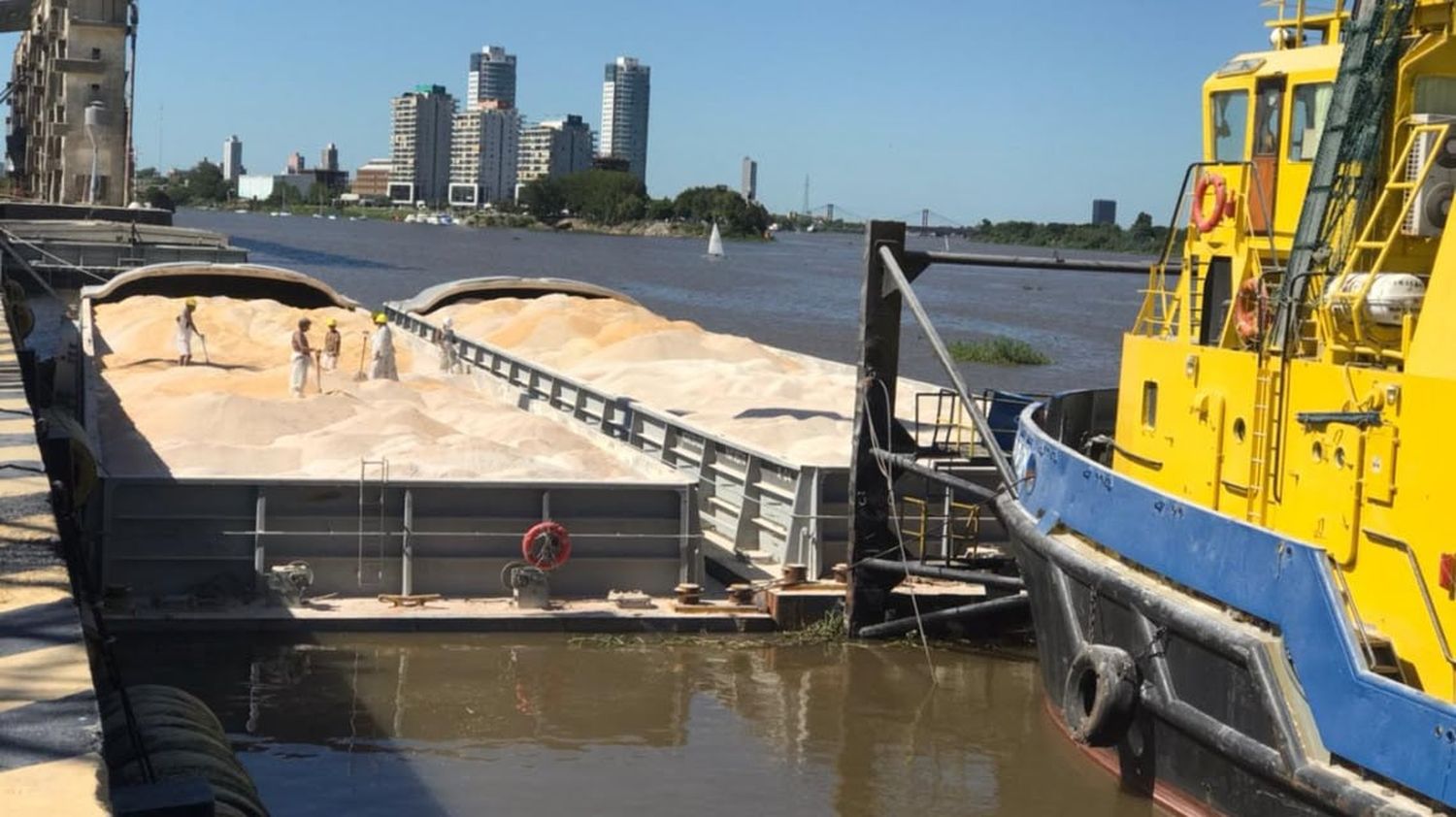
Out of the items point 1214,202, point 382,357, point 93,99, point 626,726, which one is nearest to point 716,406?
point 382,357

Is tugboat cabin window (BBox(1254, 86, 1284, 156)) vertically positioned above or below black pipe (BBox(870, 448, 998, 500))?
above

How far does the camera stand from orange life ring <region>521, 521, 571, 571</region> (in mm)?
15617

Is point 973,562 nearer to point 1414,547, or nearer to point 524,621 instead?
point 524,621

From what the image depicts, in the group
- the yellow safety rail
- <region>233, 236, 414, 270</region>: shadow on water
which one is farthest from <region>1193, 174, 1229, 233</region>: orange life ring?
<region>233, 236, 414, 270</region>: shadow on water

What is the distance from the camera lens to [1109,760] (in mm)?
12617

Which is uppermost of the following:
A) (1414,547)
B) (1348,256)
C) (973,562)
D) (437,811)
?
(1348,256)

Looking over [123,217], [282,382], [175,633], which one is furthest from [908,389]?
[123,217]

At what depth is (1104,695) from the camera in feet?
37.9

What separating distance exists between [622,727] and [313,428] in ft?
24.2

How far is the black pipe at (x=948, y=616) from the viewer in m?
15.7

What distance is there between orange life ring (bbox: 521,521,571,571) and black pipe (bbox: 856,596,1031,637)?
281 centimetres

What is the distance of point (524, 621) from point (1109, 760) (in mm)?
5340

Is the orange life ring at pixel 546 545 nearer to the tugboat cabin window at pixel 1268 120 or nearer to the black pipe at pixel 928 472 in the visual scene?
the black pipe at pixel 928 472

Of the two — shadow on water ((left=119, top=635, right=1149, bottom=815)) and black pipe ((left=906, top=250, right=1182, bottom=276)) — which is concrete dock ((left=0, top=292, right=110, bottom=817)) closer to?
shadow on water ((left=119, top=635, right=1149, bottom=815))
